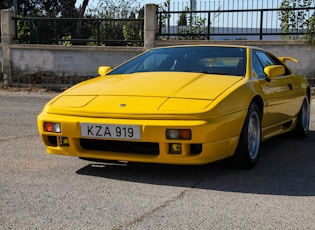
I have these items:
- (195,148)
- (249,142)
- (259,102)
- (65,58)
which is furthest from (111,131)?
(65,58)

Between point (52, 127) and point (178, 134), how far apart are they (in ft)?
3.86

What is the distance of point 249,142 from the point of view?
445cm

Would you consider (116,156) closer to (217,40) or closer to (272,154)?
(272,154)

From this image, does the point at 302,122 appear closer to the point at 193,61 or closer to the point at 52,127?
the point at 193,61

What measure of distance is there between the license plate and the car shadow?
440mm

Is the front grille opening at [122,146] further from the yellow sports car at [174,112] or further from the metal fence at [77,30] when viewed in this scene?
the metal fence at [77,30]

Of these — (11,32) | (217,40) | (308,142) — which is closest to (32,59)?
(11,32)

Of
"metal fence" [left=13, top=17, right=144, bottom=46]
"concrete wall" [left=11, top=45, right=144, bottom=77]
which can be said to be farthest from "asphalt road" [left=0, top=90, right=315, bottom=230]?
"metal fence" [left=13, top=17, right=144, bottom=46]

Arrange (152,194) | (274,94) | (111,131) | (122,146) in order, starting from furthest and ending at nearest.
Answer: (274,94)
(122,146)
(111,131)
(152,194)

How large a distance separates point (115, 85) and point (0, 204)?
5.45 ft

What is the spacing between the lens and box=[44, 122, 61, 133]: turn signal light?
414 centimetres

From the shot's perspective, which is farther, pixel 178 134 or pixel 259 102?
pixel 259 102

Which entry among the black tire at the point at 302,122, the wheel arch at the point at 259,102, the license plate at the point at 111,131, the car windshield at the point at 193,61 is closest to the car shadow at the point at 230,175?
the license plate at the point at 111,131

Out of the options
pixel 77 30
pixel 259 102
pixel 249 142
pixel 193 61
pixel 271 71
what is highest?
pixel 77 30
